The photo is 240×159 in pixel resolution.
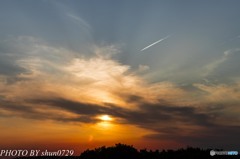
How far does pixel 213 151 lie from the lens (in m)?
76.2

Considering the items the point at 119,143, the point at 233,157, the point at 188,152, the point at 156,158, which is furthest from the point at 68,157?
the point at 233,157

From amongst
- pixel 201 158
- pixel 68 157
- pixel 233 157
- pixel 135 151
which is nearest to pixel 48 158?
pixel 68 157

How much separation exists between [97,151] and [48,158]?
35.7 ft

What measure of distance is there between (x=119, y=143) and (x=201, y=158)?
18541mm

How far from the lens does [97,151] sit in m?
86.5

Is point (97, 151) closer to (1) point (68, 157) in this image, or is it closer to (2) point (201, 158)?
(1) point (68, 157)

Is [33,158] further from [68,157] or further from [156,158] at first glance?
[156,158]

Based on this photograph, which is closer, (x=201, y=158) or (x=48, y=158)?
(x=201, y=158)

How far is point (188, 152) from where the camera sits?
7906cm

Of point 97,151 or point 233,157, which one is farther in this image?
point 97,151

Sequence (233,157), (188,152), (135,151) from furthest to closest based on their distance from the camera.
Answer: (135,151)
(188,152)
(233,157)

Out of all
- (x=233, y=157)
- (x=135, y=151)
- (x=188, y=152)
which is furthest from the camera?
(x=135, y=151)

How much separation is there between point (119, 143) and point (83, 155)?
26.5 ft

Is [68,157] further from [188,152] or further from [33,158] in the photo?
[188,152]
